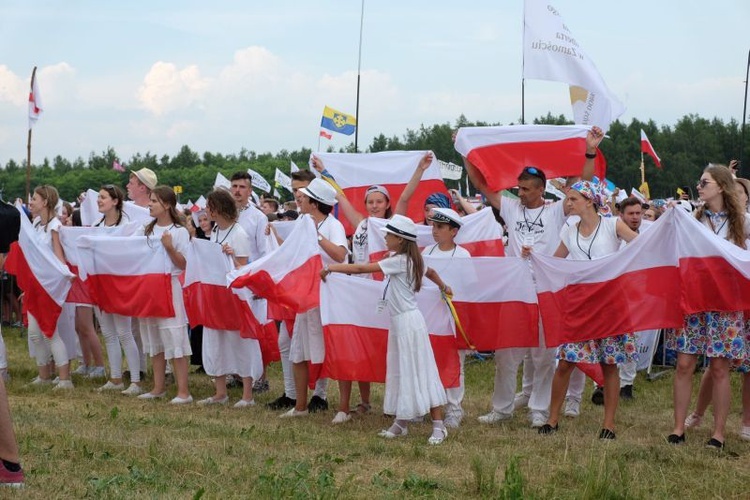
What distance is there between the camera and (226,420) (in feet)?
31.3

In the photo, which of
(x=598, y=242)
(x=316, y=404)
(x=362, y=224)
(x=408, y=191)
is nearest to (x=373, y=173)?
(x=362, y=224)

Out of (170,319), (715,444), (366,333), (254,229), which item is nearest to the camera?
(715,444)

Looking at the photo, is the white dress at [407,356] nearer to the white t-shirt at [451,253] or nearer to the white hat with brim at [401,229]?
the white hat with brim at [401,229]

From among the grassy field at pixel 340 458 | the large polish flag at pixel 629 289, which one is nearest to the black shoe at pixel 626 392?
the grassy field at pixel 340 458

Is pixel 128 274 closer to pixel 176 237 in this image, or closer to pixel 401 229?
pixel 176 237

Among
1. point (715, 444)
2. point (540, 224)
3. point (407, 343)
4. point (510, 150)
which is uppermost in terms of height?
point (510, 150)

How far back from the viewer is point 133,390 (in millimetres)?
11578

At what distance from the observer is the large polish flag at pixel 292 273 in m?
9.68

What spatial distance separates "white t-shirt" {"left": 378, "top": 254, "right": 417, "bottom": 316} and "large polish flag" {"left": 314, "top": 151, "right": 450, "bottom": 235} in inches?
91.7

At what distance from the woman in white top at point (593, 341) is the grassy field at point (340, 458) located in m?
0.28

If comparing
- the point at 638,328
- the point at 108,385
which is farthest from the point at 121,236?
the point at 638,328

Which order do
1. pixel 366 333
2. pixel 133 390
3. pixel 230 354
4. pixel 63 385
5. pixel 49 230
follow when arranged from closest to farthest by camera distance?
pixel 366 333
pixel 230 354
pixel 133 390
pixel 63 385
pixel 49 230

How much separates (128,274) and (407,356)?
415cm

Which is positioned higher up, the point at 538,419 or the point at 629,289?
the point at 629,289
